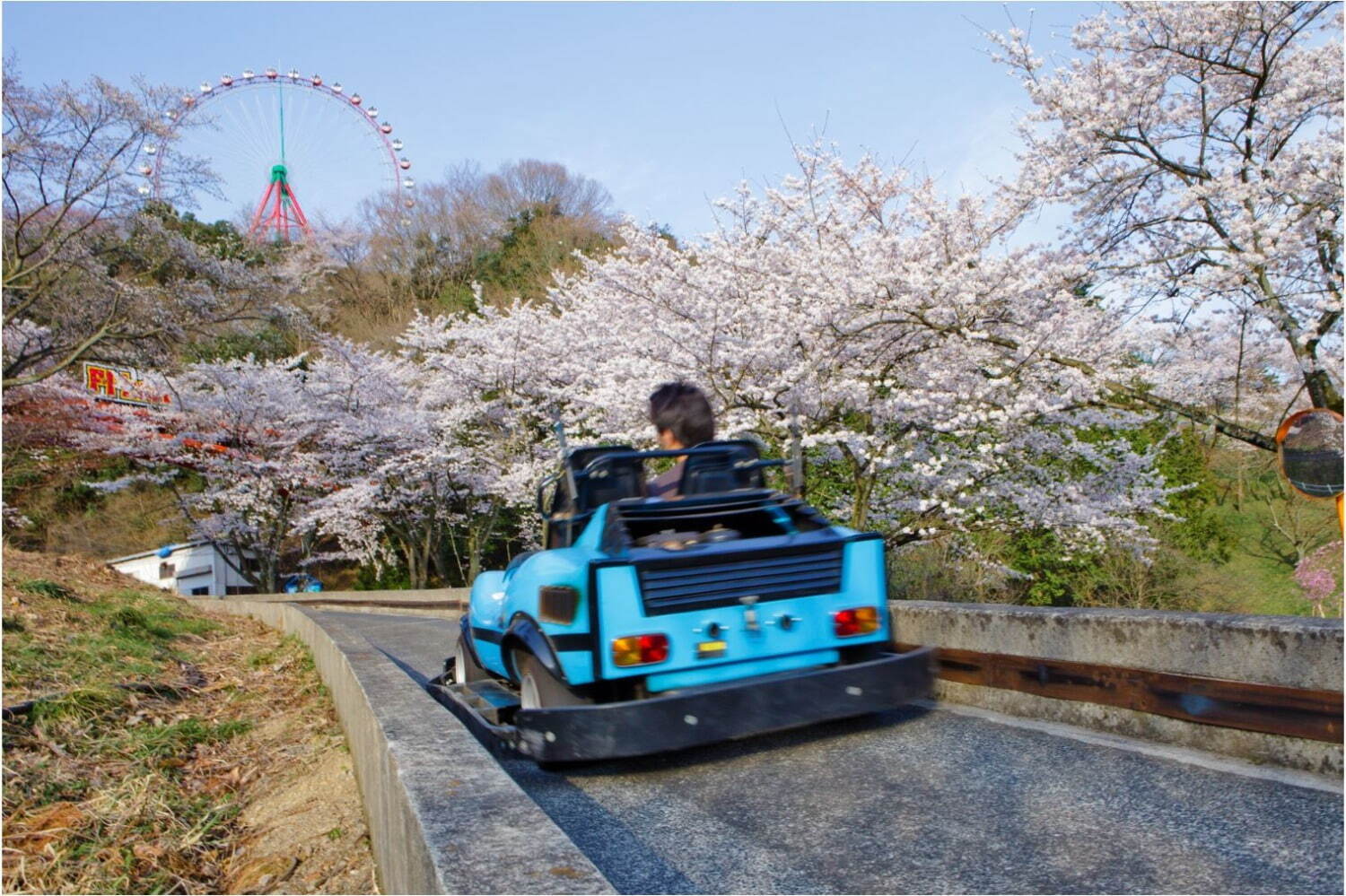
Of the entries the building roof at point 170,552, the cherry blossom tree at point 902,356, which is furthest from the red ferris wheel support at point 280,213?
the cherry blossom tree at point 902,356

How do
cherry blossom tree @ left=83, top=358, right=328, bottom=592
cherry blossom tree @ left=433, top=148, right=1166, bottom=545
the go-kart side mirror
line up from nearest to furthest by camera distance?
1. the go-kart side mirror
2. cherry blossom tree @ left=433, top=148, right=1166, bottom=545
3. cherry blossom tree @ left=83, top=358, right=328, bottom=592

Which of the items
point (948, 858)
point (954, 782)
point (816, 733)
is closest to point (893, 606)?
point (816, 733)

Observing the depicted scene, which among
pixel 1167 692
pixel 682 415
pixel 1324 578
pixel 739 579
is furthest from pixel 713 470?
pixel 1324 578

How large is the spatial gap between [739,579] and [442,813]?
190 cm

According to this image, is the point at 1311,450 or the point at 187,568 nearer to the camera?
the point at 1311,450

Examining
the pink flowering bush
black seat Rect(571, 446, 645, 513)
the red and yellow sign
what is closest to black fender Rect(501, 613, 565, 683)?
black seat Rect(571, 446, 645, 513)

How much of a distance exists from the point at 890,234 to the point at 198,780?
9696 mm

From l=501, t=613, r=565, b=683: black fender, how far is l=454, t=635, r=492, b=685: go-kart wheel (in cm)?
90

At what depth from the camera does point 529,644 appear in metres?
4.36

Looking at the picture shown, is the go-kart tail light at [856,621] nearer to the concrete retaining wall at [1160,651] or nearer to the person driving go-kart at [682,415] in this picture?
the concrete retaining wall at [1160,651]

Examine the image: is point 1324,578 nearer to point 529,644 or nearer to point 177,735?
point 529,644

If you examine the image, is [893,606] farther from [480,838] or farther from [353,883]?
[480,838]

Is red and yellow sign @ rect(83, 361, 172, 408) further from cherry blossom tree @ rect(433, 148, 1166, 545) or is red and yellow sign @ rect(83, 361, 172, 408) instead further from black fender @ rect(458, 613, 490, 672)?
black fender @ rect(458, 613, 490, 672)

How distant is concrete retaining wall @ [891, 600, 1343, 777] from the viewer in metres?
3.52
